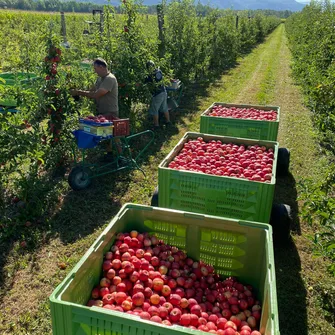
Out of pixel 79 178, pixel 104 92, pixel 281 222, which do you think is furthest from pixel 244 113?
pixel 79 178

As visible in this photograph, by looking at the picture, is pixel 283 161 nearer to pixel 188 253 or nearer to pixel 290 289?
pixel 290 289

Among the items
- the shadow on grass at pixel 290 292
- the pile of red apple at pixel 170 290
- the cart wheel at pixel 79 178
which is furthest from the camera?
the cart wheel at pixel 79 178

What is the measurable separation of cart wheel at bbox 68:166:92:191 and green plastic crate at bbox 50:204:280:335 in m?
2.56

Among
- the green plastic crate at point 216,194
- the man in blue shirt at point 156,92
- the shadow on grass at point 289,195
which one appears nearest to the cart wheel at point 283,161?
the shadow on grass at point 289,195

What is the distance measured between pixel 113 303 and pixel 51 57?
4.39 meters

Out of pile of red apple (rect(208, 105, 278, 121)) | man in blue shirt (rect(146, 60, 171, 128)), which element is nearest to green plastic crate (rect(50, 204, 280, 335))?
pile of red apple (rect(208, 105, 278, 121))

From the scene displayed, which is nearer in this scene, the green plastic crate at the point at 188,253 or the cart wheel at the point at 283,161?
the green plastic crate at the point at 188,253

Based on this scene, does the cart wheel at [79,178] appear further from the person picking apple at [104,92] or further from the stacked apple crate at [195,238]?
the stacked apple crate at [195,238]

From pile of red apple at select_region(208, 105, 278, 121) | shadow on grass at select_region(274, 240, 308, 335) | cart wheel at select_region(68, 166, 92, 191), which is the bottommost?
shadow on grass at select_region(274, 240, 308, 335)

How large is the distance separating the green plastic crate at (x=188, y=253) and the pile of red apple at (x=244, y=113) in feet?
Result: 12.0

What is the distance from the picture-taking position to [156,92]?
8.73m

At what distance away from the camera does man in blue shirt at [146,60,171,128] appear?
8.30 m

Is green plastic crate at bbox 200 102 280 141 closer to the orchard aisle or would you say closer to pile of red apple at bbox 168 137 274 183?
pile of red apple at bbox 168 137 274 183

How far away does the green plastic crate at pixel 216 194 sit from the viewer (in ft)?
12.7
